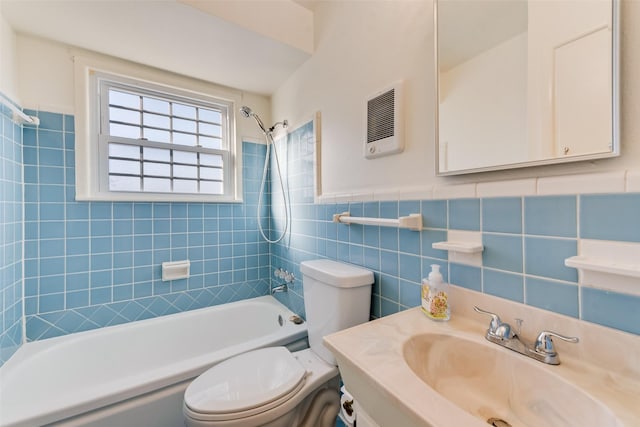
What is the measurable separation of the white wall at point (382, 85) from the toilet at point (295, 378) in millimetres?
492

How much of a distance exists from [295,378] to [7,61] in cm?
219

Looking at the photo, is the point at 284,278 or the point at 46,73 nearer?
the point at 46,73

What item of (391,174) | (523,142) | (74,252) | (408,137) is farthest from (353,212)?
(74,252)

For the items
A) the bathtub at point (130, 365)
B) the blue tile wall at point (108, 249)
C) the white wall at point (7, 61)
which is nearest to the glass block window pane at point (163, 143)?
the blue tile wall at point (108, 249)

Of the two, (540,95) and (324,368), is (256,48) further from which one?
(324,368)

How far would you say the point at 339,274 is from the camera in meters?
1.13

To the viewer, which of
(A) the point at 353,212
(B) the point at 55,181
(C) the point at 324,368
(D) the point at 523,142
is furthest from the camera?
(B) the point at 55,181

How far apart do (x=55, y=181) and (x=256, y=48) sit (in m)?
1.48

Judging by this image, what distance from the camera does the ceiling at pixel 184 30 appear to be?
4.10 ft

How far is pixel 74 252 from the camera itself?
159cm

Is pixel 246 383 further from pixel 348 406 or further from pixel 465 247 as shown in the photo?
pixel 465 247

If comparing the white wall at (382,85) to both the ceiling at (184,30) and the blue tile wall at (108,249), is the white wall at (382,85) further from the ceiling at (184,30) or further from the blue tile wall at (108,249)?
the blue tile wall at (108,249)

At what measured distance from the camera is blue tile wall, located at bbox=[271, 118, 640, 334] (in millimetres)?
564

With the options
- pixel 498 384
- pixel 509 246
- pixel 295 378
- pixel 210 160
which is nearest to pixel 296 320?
pixel 295 378
